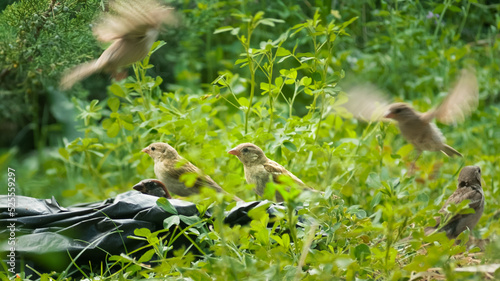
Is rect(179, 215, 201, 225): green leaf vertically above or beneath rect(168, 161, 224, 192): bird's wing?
above

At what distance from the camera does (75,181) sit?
439 cm

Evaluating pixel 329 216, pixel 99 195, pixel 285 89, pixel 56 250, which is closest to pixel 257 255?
pixel 329 216

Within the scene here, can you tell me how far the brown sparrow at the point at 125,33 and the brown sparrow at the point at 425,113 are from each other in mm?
1162

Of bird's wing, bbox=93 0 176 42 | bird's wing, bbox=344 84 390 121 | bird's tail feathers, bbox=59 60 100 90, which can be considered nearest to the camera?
bird's wing, bbox=93 0 176 42

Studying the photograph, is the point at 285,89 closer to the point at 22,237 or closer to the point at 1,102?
the point at 1,102

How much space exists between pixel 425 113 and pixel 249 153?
36.1 inches

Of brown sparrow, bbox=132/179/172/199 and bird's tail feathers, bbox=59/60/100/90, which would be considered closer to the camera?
bird's tail feathers, bbox=59/60/100/90

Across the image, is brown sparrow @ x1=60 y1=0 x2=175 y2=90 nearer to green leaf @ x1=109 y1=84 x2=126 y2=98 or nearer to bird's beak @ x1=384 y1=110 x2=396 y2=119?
green leaf @ x1=109 y1=84 x2=126 y2=98

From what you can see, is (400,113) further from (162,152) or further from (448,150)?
(162,152)

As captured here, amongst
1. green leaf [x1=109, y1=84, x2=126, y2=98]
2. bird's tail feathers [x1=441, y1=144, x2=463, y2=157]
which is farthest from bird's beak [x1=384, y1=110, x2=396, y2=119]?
green leaf [x1=109, y1=84, x2=126, y2=98]

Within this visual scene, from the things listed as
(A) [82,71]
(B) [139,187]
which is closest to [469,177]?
(B) [139,187]

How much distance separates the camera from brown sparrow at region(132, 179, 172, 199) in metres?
2.84

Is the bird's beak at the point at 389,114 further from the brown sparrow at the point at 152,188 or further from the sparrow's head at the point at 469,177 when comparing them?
the brown sparrow at the point at 152,188

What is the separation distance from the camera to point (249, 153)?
267cm
